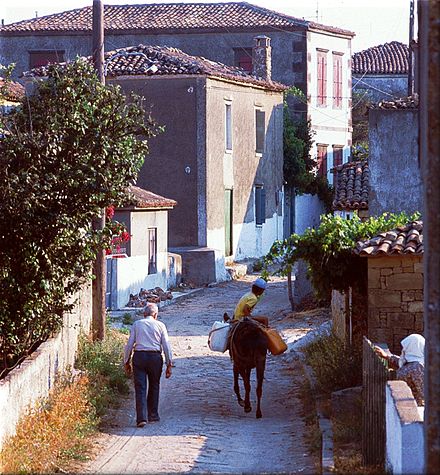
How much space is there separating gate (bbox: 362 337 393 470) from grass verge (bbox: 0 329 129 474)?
3.22m

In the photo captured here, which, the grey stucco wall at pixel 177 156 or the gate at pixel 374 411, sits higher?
the grey stucco wall at pixel 177 156

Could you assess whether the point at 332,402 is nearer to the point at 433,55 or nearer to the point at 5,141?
the point at 5,141

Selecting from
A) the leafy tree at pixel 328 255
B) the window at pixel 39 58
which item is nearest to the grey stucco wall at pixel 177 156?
the window at pixel 39 58

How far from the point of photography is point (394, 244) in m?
16.4

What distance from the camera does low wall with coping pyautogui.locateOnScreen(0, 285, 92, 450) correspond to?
12.1m

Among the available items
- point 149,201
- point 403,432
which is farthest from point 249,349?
point 149,201

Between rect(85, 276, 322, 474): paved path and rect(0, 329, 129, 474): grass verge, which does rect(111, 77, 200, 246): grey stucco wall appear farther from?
rect(0, 329, 129, 474): grass verge

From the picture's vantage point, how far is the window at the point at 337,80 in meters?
49.5

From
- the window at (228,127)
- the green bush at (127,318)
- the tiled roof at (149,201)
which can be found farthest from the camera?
the window at (228,127)

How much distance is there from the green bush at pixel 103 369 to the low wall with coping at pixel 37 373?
25 centimetres

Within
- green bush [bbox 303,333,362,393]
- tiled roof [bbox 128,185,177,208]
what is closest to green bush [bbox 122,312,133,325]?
tiled roof [bbox 128,185,177,208]

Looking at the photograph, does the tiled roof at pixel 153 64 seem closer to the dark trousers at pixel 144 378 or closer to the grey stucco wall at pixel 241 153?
the grey stucco wall at pixel 241 153

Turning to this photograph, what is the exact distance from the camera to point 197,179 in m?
35.3

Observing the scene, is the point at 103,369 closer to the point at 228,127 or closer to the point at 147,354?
the point at 147,354
